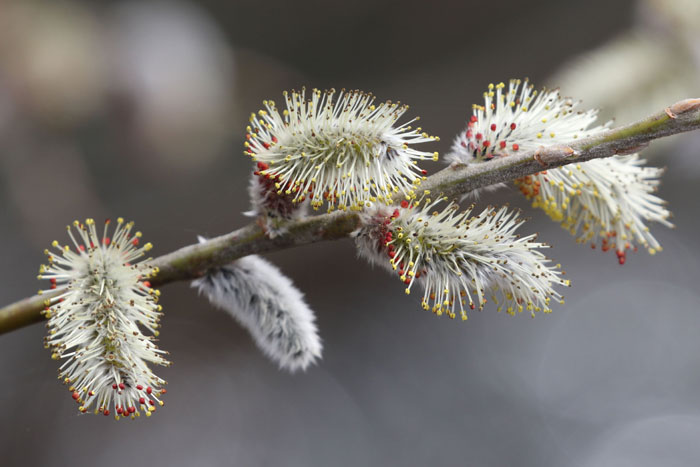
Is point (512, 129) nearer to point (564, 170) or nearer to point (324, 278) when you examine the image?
Result: point (564, 170)

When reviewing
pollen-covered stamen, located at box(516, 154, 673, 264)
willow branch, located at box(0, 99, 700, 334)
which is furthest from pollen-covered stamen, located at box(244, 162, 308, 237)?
pollen-covered stamen, located at box(516, 154, 673, 264)

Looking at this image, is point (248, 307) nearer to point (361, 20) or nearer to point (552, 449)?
point (552, 449)

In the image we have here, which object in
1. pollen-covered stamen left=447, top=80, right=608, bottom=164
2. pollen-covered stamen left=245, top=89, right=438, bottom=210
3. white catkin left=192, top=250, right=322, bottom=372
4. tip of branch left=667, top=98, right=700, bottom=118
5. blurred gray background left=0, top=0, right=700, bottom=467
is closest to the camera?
tip of branch left=667, top=98, right=700, bottom=118

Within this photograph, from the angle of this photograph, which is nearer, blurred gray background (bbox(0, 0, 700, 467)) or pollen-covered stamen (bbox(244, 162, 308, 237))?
pollen-covered stamen (bbox(244, 162, 308, 237))

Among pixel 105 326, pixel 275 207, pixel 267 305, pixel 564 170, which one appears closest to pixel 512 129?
pixel 564 170

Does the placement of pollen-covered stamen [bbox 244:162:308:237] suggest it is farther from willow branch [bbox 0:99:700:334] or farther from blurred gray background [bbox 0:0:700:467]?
blurred gray background [bbox 0:0:700:467]

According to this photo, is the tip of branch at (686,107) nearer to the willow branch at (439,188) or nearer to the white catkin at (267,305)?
the willow branch at (439,188)

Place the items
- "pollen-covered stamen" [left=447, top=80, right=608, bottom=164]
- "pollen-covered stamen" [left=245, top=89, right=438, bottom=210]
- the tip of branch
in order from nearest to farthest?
the tip of branch → "pollen-covered stamen" [left=245, top=89, right=438, bottom=210] → "pollen-covered stamen" [left=447, top=80, right=608, bottom=164]
